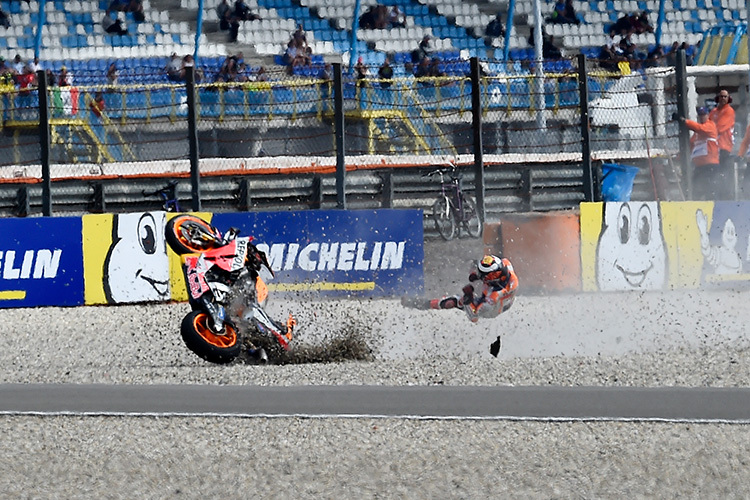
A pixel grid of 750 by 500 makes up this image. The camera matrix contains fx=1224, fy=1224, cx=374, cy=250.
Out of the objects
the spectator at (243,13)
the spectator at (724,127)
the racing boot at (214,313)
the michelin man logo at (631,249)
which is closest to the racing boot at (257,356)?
the racing boot at (214,313)

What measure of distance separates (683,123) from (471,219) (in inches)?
105

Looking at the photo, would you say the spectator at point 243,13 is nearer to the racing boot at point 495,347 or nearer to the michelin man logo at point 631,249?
the michelin man logo at point 631,249

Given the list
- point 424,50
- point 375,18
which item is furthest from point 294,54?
point 424,50

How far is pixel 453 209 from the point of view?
13.7m

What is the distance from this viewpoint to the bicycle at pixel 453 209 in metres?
13.3

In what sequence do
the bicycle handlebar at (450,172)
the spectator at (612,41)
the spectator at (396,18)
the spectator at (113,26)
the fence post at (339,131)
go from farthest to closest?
1. the spectator at (396,18)
2. the spectator at (612,41)
3. the spectator at (113,26)
4. the bicycle handlebar at (450,172)
5. the fence post at (339,131)

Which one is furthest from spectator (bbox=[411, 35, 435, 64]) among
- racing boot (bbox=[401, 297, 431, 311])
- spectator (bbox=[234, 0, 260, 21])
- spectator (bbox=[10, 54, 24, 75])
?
racing boot (bbox=[401, 297, 431, 311])

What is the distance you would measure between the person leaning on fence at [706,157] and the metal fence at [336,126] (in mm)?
A: 460

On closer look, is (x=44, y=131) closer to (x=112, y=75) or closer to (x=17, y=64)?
(x=112, y=75)

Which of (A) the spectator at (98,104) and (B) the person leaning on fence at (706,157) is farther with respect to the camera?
(A) the spectator at (98,104)

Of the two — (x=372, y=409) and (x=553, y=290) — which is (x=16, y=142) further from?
(x=372, y=409)

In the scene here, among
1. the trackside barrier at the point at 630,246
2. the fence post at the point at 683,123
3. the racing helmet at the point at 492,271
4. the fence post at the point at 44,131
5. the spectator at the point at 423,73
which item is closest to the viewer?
the racing helmet at the point at 492,271

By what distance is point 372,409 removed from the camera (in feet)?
21.2

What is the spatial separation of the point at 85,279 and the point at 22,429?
608cm
